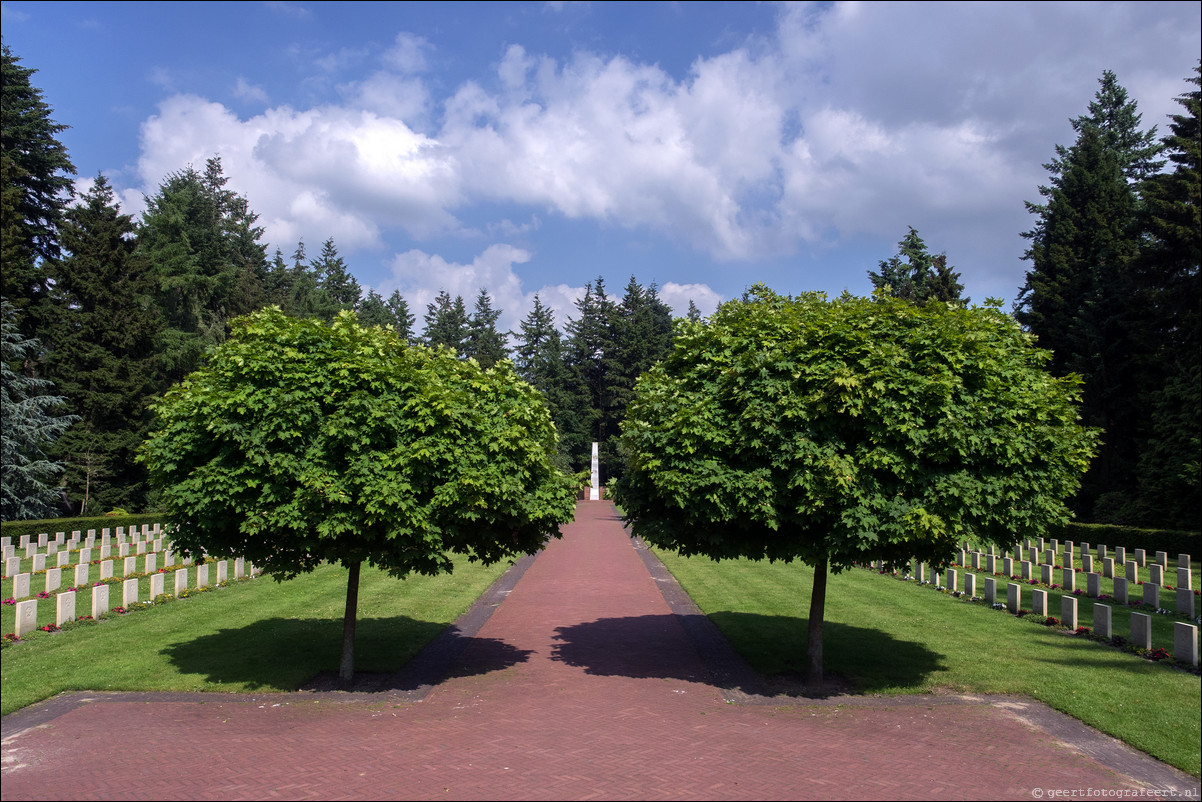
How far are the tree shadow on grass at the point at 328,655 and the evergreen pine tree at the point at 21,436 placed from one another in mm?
26221

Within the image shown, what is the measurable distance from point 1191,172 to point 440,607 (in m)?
36.4

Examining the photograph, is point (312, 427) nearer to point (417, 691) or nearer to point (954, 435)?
point (417, 691)

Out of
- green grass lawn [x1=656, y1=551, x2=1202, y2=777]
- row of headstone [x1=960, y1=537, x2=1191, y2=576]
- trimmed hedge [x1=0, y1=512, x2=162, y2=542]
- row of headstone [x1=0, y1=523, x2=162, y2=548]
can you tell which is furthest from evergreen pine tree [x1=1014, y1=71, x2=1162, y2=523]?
trimmed hedge [x1=0, y1=512, x2=162, y2=542]

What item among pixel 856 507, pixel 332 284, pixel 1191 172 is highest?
pixel 332 284

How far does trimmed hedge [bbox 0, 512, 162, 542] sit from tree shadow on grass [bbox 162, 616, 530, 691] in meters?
21.9

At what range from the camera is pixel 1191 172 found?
111 ft

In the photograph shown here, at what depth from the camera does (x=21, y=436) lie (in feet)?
116

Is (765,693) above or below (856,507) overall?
below

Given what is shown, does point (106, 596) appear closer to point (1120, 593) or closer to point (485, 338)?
point (1120, 593)

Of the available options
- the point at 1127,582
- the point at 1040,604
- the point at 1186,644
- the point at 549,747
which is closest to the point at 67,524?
the point at 549,747

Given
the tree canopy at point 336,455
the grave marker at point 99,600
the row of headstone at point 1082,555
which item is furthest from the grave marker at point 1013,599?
the grave marker at point 99,600

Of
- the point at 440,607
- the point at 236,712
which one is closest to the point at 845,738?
the point at 236,712

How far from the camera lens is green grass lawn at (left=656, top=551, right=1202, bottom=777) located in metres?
10.0

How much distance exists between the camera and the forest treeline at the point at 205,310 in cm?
3450
